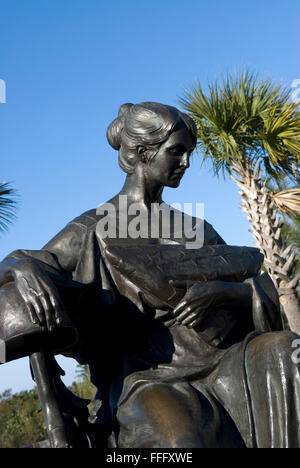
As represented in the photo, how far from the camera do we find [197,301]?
3.08 metres

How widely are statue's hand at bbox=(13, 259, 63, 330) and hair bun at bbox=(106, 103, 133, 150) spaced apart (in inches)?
44.2

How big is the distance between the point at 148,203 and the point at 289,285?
6.62 meters

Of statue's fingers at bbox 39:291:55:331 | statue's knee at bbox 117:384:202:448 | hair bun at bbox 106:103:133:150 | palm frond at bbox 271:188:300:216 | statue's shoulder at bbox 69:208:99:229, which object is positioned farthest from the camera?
palm frond at bbox 271:188:300:216

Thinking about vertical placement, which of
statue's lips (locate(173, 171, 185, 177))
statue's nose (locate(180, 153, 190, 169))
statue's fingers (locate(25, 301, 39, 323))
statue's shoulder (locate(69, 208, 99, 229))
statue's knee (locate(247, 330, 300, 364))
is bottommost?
statue's knee (locate(247, 330, 300, 364))

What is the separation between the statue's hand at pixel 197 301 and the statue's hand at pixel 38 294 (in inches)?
24.4

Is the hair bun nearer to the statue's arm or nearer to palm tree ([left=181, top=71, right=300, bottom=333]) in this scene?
the statue's arm

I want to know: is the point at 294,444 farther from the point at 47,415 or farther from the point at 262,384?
the point at 47,415

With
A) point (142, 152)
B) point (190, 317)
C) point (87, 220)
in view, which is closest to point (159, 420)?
point (190, 317)

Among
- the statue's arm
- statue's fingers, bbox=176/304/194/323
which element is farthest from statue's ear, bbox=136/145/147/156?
statue's fingers, bbox=176/304/194/323

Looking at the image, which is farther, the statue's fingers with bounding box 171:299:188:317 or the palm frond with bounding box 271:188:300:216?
the palm frond with bounding box 271:188:300:216

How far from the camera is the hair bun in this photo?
3.67 meters

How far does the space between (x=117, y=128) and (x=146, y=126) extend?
291mm

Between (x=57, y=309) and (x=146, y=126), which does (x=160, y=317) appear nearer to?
(x=57, y=309)
